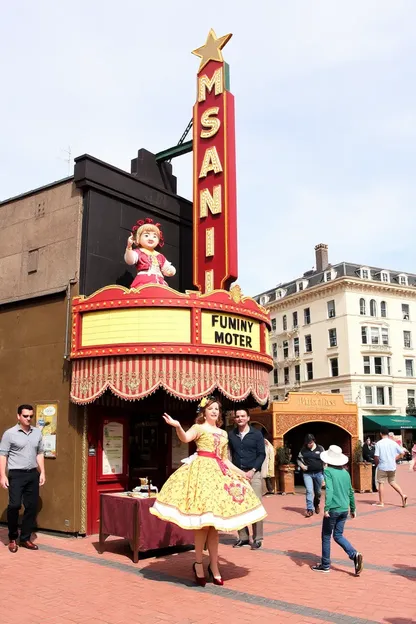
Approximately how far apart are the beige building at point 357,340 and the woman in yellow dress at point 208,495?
135 feet

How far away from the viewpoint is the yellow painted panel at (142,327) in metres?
9.17

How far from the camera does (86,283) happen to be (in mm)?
10289

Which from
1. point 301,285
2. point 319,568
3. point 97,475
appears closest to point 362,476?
point 97,475

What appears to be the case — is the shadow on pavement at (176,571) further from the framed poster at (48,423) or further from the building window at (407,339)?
the building window at (407,339)

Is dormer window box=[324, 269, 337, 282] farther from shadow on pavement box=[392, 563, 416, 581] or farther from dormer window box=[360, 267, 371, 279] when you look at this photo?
shadow on pavement box=[392, 563, 416, 581]

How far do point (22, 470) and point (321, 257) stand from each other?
48.6m

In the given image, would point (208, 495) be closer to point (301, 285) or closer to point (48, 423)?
point (48, 423)

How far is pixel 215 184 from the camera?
12148mm

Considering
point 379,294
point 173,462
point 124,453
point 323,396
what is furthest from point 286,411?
point 379,294

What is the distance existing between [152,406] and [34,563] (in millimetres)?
3870

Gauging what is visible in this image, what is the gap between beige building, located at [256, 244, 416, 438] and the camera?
Answer: 1864 inches

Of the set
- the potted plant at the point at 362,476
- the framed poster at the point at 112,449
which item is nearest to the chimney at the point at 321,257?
the potted plant at the point at 362,476

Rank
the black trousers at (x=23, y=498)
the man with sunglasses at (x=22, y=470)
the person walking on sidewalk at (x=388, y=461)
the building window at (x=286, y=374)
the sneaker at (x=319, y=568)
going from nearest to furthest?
1. the sneaker at (x=319, y=568)
2. the black trousers at (x=23, y=498)
3. the man with sunglasses at (x=22, y=470)
4. the person walking on sidewalk at (x=388, y=461)
5. the building window at (x=286, y=374)

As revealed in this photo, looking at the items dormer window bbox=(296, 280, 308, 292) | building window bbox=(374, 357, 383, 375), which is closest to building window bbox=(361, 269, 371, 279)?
dormer window bbox=(296, 280, 308, 292)
